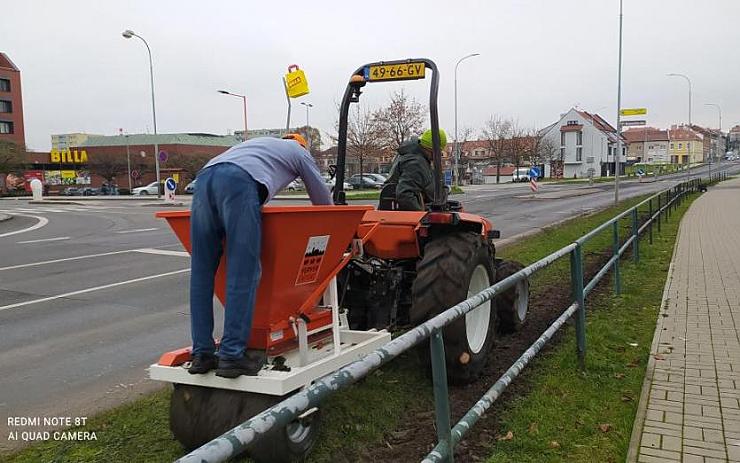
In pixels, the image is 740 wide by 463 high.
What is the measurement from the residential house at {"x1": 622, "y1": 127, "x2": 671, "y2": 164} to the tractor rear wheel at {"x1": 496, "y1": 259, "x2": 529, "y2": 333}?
133 metres

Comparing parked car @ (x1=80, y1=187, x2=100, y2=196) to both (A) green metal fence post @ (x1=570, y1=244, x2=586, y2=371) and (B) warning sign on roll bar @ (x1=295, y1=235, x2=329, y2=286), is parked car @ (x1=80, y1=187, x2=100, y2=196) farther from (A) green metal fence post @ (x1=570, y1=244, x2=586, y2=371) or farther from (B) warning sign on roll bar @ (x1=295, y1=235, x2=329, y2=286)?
(B) warning sign on roll bar @ (x1=295, y1=235, x2=329, y2=286)

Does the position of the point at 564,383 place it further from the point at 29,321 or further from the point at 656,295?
the point at 29,321

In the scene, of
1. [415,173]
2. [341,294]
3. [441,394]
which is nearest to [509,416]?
[341,294]

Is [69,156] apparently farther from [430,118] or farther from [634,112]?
[430,118]

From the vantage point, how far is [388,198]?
5.19 meters

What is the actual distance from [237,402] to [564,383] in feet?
8.53

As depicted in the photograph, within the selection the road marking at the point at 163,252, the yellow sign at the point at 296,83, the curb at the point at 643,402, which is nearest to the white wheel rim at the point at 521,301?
the curb at the point at 643,402

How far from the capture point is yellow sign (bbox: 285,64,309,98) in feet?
28.6

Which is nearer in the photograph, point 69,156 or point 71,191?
point 71,191

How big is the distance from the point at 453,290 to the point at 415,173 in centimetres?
116

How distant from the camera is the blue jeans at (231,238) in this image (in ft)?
9.64

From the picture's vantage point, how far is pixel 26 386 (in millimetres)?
4727

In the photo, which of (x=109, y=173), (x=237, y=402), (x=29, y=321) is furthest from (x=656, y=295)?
(x=109, y=173)

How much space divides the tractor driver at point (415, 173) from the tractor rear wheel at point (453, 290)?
57 cm
